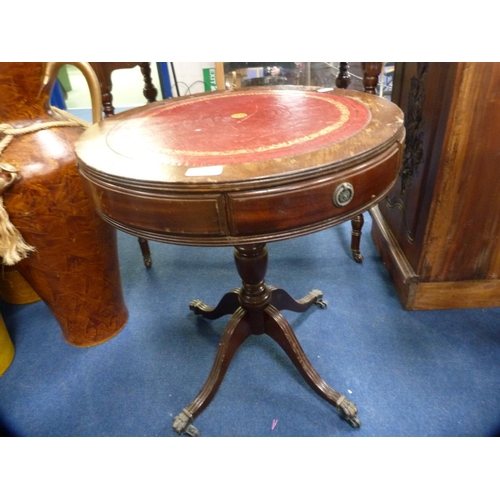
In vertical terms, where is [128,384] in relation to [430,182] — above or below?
below

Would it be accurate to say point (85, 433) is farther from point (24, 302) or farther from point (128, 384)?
point (24, 302)

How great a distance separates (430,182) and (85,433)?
1.25m

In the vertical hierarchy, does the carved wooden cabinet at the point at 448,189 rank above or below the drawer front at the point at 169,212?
below

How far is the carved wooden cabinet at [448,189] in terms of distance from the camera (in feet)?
3.22

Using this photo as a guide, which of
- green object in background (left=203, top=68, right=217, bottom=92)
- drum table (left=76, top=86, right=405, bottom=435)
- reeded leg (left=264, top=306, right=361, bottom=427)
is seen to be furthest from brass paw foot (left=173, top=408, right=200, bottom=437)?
green object in background (left=203, top=68, right=217, bottom=92)

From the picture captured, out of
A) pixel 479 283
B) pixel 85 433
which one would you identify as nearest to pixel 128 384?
pixel 85 433

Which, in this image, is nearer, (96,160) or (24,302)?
(96,160)

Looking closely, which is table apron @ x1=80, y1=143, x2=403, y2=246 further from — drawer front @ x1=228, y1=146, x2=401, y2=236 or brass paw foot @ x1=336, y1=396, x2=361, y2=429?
brass paw foot @ x1=336, y1=396, x2=361, y2=429

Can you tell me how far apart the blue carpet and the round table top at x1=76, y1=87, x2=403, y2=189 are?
0.75m

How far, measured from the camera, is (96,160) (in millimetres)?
630

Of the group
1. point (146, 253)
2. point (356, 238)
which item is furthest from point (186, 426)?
point (356, 238)

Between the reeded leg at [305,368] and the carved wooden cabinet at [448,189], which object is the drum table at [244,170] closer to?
the carved wooden cabinet at [448,189]

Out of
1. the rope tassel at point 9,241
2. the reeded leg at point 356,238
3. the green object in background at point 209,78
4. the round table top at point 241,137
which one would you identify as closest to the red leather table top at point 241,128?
the round table top at point 241,137

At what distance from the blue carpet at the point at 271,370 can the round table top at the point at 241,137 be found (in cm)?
75
